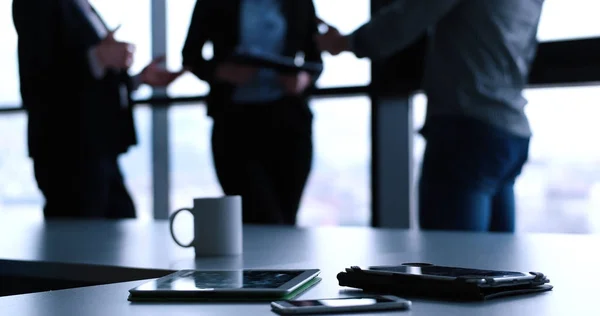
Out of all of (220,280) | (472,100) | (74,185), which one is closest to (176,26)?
(74,185)

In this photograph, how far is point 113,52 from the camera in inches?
95.3

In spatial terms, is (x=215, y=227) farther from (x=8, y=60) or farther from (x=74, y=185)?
(x=8, y=60)

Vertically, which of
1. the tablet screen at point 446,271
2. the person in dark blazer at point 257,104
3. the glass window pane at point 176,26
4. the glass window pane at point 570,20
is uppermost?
the glass window pane at point 176,26

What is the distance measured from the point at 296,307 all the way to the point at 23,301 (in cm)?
29

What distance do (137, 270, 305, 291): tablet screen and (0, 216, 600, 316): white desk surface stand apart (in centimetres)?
3

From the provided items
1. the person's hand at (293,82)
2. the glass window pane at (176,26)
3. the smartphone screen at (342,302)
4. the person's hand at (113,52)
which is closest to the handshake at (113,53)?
the person's hand at (113,52)

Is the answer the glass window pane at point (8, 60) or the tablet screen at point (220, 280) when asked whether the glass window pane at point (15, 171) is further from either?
the tablet screen at point (220, 280)

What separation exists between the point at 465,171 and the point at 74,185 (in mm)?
1441

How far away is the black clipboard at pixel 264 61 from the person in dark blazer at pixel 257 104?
0.08m

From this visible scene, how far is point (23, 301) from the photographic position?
0.77 metres

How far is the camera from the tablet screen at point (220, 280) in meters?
0.78

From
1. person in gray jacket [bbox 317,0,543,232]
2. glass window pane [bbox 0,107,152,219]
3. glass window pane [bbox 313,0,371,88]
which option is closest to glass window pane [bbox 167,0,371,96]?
glass window pane [bbox 313,0,371,88]

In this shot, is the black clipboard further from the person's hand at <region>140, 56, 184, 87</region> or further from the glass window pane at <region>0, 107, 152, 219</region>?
the glass window pane at <region>0, 107, 152, 219</region>

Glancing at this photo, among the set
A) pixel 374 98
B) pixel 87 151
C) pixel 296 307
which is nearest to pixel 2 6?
pixel 87 151
